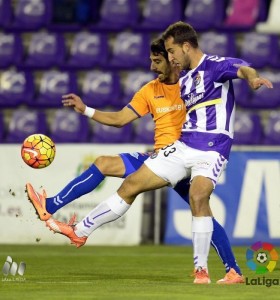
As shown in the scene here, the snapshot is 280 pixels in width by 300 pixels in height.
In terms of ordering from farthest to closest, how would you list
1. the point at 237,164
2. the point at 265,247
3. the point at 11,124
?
the point at 11,124 < the point at 237,164 < the point at 265,247

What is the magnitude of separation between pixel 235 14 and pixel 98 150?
4296mm

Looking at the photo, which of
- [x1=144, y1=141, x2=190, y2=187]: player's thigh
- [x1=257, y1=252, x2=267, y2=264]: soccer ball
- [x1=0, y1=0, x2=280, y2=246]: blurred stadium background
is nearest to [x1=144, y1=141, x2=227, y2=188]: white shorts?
[x1=144, y1=141, x2=190, y2=187]: player's thigh

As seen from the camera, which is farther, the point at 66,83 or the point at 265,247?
the point at 66,83

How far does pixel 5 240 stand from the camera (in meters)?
14.5

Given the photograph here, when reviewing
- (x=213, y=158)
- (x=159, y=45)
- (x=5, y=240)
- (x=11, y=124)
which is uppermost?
(x=159, y=45)

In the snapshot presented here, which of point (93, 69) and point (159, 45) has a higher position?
point (159, 45)

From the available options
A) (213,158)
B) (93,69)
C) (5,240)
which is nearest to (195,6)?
(93,69)

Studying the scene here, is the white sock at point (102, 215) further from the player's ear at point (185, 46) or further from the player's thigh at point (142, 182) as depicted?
the player's ear at point (185, 46)

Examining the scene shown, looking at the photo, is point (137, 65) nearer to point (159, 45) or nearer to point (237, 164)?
point (237, 164)

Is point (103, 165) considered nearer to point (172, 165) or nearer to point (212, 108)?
point (172, 165)

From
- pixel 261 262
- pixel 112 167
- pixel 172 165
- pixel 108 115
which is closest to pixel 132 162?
pixel 112 167

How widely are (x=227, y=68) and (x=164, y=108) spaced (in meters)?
1.38

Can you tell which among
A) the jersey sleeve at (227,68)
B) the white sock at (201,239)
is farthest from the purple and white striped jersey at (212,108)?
the white sock at (201,239)

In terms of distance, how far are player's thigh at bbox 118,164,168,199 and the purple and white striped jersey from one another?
39cm
